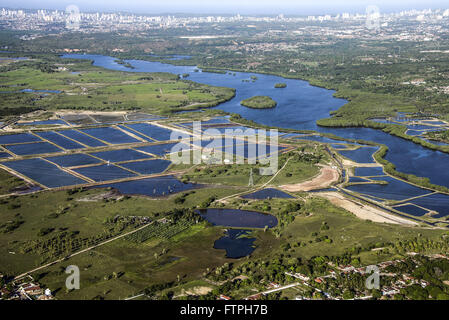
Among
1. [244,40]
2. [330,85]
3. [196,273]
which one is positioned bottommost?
Answer: [196,273]

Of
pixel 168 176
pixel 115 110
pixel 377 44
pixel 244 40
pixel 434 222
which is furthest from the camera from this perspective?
pixel 244 40

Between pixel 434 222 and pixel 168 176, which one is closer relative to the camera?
pixel 434 222

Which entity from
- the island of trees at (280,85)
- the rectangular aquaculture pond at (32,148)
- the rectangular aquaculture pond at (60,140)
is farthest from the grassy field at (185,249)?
the island of trees at (280,85)

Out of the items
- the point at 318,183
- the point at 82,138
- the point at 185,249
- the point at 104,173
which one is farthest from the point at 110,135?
the point at 185,249

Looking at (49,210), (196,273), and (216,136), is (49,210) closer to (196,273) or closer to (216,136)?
(196,273)

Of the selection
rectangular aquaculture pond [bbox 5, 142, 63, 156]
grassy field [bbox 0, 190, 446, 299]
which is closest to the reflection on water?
grassy field [bbox 0, 190, 446, 299]

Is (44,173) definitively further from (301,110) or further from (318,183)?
(301,110)

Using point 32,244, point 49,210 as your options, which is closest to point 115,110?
point 49,210

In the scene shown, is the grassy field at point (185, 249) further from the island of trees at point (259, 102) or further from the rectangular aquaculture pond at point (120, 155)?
the island of trees at point (259, 102)
